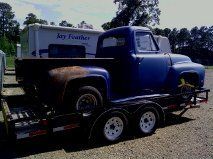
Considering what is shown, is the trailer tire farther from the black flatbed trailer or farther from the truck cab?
the truck cab

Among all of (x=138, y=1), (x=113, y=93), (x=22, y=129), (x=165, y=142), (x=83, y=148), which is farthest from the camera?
(x=138, y=1)

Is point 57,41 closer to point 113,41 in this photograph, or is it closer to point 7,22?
point 113,41

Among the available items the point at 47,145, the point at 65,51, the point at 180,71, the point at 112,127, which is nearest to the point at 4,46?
the point at 65,51

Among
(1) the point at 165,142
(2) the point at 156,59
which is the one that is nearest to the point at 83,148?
(1) the point at 165,142

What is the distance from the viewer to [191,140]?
7.73m

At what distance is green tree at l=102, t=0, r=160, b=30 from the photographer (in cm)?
5872

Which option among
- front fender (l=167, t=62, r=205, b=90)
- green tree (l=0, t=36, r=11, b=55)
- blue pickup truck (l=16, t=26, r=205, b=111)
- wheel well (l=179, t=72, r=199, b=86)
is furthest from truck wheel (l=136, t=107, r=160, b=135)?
green tree (l=0, t=36, r=11, b=55)

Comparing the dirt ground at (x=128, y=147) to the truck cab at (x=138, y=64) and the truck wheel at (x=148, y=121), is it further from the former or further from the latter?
the truck cab at (x=138, y=64)

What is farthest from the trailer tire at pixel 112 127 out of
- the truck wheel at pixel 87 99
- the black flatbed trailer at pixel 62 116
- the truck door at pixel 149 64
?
the truck door at pixel 149 64

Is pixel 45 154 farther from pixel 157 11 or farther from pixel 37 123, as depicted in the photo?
pixel 157 11

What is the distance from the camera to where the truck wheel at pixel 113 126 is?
23.9 ft

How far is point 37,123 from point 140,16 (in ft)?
178

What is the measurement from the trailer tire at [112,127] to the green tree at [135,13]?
170 ft

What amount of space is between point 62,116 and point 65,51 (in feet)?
26.1
